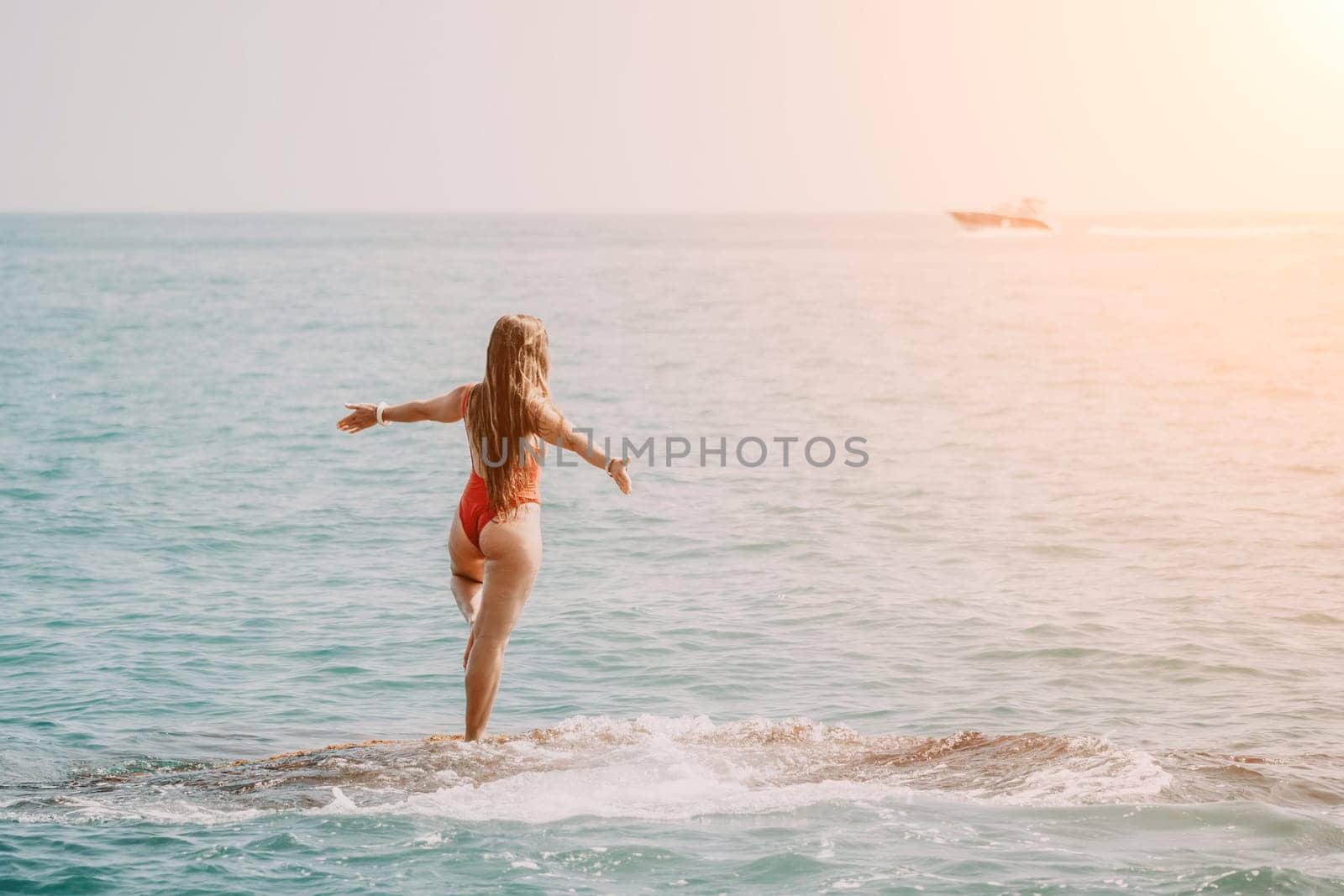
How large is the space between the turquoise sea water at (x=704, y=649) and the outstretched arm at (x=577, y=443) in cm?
169

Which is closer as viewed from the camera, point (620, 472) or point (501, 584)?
point (620, 472)

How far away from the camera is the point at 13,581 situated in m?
13.5

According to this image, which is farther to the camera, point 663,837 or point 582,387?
point 582,387

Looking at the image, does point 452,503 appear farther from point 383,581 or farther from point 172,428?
point 172,428

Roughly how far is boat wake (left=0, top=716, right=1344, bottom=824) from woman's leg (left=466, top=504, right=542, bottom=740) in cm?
53

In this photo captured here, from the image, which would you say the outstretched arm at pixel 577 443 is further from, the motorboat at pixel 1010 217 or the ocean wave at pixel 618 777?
the motorboat at pixel 1010 217

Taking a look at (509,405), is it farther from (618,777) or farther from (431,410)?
(618,777)

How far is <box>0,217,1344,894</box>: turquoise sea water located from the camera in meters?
6.58

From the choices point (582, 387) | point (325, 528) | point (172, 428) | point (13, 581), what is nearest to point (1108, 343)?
point (582, 387)

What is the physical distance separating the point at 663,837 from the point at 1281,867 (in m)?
2.81

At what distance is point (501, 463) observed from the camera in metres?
7.41

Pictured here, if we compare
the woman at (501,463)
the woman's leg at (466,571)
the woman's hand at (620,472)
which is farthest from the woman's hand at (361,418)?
the woman's hand at (620,472)

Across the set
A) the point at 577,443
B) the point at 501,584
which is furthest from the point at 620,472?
the point at 501,584

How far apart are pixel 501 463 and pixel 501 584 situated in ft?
2.23
